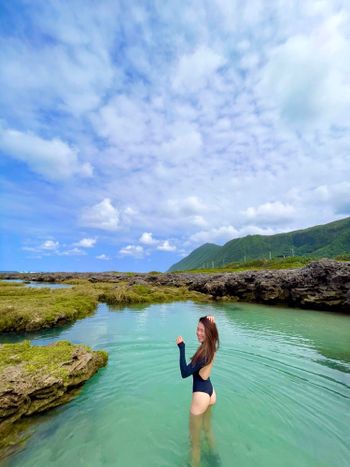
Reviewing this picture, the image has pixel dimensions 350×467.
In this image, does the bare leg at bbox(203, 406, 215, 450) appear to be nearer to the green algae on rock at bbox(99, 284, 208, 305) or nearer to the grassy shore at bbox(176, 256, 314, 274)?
the green algae on rock at bbox(99, 284, 208, 305)

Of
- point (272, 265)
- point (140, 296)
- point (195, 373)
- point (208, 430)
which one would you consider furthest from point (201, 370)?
point (272, 265)

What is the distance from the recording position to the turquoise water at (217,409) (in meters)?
6.41

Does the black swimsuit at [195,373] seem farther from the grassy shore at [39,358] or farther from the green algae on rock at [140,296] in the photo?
the green algae on rock at [140,296]

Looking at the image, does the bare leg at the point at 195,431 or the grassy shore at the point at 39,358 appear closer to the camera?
the bare leg at the point at 195,431

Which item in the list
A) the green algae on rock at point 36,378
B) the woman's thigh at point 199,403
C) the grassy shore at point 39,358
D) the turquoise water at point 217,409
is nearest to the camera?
the turquoise water at point 217,409

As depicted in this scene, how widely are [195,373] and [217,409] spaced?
2877 millimetres

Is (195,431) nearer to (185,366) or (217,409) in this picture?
(185,366)

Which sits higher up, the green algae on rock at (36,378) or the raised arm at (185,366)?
the raised arm at (185,366)

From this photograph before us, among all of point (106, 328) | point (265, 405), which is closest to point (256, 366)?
point (265, 405)

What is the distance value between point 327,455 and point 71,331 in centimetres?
1600

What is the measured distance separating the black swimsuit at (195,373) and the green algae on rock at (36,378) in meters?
4.68

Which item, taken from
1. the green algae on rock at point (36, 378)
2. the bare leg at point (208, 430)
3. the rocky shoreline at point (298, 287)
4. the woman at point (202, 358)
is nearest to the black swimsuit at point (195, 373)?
the woman at point (202, 358)

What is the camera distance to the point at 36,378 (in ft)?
27.8

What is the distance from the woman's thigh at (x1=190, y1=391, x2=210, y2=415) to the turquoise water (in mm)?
828
